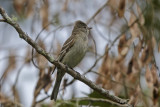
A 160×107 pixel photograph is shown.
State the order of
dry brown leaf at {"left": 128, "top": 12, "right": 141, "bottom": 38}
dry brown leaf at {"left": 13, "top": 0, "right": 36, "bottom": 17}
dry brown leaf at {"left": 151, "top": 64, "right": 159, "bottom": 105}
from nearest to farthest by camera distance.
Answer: dry brown leaf at {"left": 151, "top": 64, "right": 159, "bottom": 105} → dry brown leaf at {"left": 128, "top": 12, "right": 141, "bottom": 38} → dry brown leaf at {"left": 13, "top": 0, "right": 36, "bottom": 17}

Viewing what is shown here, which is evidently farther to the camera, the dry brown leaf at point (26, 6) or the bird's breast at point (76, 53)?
the dry brown leaf at point (26, 6)

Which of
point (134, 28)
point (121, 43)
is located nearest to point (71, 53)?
point (121, 43)

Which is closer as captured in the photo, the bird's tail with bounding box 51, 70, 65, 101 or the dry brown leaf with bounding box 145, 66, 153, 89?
the dry brown leaf with bounding box 145, 66, 153, 89

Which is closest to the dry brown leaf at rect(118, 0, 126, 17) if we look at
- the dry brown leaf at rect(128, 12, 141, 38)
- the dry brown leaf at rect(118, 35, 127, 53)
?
the dry brown leaf at rect(128, 12, 141, 38)

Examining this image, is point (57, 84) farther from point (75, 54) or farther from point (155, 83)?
point (155, 83)

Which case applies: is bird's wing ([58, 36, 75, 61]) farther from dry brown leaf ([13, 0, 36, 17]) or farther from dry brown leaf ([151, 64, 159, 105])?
dry brown leaf ([151, 64, 159, 105])

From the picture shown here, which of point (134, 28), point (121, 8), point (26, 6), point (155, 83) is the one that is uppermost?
point (26, 6)

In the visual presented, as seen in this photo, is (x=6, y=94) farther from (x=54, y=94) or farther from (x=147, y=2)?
(x=147, y=2)

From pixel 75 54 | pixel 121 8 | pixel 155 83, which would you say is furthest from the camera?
pixel 75 54

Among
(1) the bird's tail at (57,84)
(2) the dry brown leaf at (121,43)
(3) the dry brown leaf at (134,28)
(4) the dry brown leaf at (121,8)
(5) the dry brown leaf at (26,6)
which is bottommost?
(1) the bird's tail at (57,84)

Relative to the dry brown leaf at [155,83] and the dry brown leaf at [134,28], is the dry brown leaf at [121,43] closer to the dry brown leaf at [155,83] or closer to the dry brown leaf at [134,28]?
the dry brown leaf at [134,28]

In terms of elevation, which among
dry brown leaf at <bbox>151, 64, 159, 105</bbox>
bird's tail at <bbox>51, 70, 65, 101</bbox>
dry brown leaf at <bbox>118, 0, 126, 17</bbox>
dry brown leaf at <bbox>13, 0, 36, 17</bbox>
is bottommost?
dry brown leaf at <bbox>151, 64, 159, 105</bbox>

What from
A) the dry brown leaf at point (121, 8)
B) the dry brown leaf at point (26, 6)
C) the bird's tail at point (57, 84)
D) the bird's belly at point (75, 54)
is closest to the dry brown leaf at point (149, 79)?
the dry brown leaf at point (121, 8)

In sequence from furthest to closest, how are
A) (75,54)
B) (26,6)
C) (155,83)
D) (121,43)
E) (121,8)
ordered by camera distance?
(26,6) → (75,54) → (121,43) → (121,8) → (155,83)
